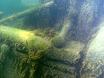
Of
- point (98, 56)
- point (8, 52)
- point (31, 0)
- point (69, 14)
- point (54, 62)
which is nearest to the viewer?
point (98, 56)

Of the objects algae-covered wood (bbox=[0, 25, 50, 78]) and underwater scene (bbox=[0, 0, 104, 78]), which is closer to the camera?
underwater scene (bbox=[0, 0, 104, 78])

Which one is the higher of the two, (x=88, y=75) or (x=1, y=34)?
(x=1, y=34)

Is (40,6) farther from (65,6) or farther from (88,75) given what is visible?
(88,75)

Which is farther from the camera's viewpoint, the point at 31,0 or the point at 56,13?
the point at 31,0

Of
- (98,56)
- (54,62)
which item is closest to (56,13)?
(54,62)

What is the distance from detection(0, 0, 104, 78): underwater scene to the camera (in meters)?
4.07

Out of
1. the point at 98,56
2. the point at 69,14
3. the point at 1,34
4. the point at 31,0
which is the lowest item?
the point at 98,56

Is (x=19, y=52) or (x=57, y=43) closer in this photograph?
(x=57, y=43)

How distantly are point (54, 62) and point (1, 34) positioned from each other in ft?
5.15

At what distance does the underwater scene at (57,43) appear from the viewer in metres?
4.07

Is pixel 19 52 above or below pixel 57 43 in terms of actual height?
below

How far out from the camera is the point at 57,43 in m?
4.53

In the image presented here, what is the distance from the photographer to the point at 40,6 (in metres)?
6.05

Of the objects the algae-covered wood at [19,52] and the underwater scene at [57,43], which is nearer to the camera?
the underwater scene at [57,43]
